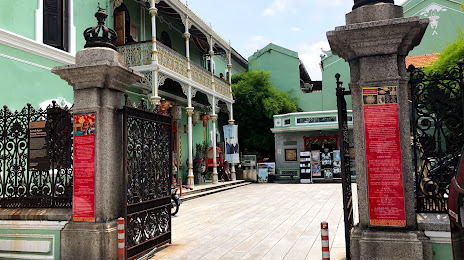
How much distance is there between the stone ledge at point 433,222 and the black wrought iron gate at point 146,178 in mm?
3790

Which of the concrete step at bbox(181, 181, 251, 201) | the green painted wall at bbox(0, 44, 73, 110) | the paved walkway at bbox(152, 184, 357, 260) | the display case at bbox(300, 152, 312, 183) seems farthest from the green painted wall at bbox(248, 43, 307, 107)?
the green painted wall at bbox(0, 44, 73, 110)

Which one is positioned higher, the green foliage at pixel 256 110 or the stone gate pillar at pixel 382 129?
the green foliage at pixel 256 110

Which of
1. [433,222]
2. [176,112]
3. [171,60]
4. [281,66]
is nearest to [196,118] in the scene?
[176,112]

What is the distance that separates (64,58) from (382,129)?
33.1 ft

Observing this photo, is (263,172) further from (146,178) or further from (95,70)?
(95,70)

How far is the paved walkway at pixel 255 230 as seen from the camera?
19.7ft

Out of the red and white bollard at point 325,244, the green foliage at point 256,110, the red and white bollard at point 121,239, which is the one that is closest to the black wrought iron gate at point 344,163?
the red and white bollard at point 325,244

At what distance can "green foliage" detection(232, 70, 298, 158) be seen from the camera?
2602 cm

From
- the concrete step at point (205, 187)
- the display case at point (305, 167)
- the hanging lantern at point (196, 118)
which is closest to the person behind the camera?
the concrete step at point (205, 187)

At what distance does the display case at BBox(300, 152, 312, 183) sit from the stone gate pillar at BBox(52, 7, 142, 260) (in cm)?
1776

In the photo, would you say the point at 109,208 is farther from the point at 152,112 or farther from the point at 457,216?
the point at 457,216

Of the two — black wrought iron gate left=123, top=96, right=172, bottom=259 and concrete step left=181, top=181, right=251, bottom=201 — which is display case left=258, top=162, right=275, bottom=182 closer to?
concrete step left=181, top=181, right=251, bottom=201

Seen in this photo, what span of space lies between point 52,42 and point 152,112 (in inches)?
279

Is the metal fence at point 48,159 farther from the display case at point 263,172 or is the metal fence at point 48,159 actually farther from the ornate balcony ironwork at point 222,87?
the display case at point 263,172
